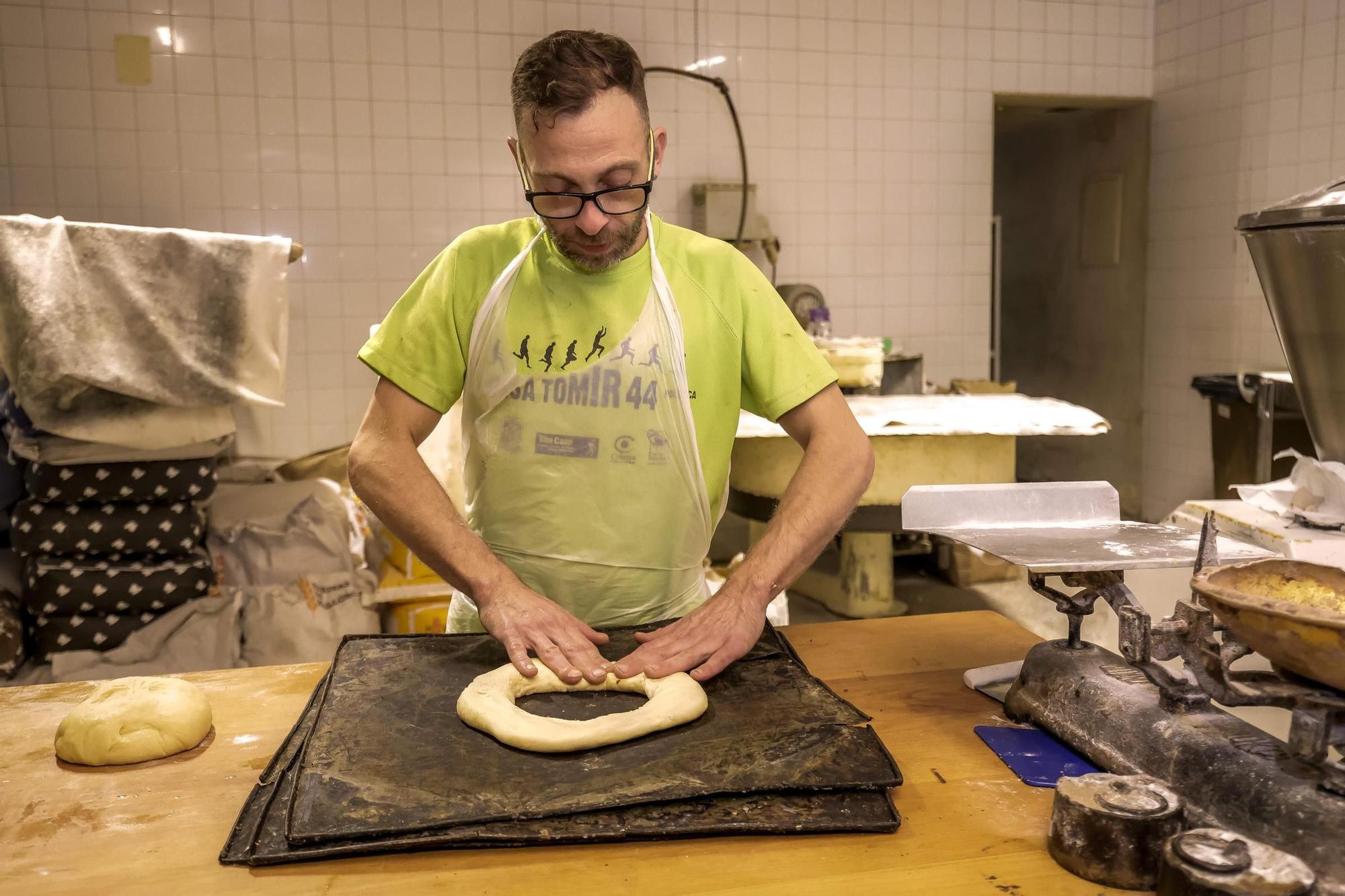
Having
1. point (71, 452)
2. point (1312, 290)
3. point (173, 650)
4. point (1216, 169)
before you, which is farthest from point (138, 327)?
point (1216, 169)

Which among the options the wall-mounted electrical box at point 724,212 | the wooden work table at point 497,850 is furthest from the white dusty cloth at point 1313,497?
the wall-mounted electrical box at point 724,212

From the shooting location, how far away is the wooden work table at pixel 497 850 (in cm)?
89

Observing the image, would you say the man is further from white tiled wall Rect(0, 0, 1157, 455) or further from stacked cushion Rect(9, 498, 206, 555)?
white tiled wall Rect(0, 0, 1157, 455)

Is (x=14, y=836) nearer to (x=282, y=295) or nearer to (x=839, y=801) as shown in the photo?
(x=839, y=801)

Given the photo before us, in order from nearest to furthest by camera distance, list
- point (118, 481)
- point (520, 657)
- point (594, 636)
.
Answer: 1. point (520, 657)
2. point (594, 636)
3. point (118, 481)

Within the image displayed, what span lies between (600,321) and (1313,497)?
52.4 inches

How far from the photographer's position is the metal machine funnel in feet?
5.65

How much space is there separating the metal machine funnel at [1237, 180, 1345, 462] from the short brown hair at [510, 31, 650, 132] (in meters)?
1.17

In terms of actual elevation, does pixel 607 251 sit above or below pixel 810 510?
above

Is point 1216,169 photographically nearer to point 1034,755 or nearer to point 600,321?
point 600,321

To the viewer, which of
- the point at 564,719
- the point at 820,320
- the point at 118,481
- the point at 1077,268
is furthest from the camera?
the point at 1077,268

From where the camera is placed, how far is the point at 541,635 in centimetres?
132

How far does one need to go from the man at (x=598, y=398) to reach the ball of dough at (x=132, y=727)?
1.27 feet

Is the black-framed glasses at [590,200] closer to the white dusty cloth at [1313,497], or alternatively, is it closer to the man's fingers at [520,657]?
the man's fingers at [520,657]
